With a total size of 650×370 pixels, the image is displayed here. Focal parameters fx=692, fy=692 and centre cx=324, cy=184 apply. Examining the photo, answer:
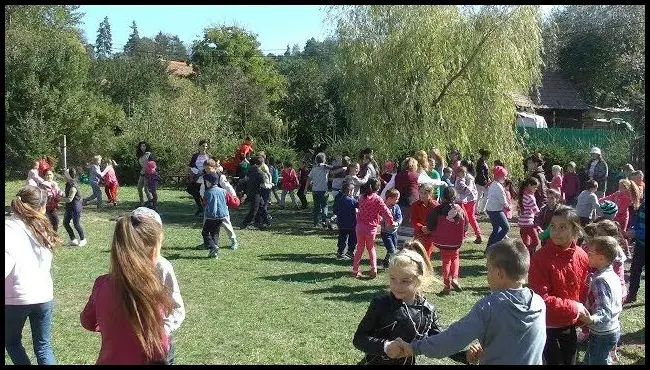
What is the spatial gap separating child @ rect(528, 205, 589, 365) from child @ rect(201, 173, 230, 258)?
800 centimetres

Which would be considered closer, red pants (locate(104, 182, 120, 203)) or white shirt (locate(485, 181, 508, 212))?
white shirt (locate(485, 181, 508, 212))

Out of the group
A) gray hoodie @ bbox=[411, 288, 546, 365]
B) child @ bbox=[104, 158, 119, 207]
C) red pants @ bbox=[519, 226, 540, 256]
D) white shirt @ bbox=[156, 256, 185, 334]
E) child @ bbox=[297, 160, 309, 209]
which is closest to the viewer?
gray hoodie @ bbox=[411, 288, 546, 365]

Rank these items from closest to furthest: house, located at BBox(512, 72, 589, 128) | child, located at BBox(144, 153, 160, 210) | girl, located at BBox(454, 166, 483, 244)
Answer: girl, located at BBox(454, 166, 483, 244) → child, located at BBox(144, 153, 160, 210) → house, located at BBox(512, 72, 589, 128)

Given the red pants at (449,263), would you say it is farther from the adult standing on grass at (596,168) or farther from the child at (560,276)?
the adult standing on grass at (596,168)

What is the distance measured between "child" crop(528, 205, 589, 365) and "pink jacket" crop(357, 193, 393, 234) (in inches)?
229

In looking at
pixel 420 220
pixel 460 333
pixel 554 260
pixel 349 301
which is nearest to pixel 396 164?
pixel 420 220

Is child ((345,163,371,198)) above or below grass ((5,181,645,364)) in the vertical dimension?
above

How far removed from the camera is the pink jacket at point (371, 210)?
10703 mm

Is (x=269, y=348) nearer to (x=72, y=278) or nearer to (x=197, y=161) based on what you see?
(x=72, y=278)

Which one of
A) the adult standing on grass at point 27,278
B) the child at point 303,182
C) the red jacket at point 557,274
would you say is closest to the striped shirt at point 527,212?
the red jacket at point 557,274

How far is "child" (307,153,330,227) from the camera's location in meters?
16.6

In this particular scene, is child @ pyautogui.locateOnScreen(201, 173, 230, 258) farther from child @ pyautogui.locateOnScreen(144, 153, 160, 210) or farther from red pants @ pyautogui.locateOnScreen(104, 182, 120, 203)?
red pants @ pyautogui.locateOnScreen(104, 182, 120, 203)

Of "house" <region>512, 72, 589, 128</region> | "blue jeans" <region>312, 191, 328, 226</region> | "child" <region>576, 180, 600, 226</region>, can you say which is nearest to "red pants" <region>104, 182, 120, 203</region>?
"blue jeans" <region>312, 191, 328, 226</region>

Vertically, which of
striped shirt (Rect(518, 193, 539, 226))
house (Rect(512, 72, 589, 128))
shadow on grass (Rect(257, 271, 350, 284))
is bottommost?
shadow on grass (Rect(257, 271, 350, 284))
